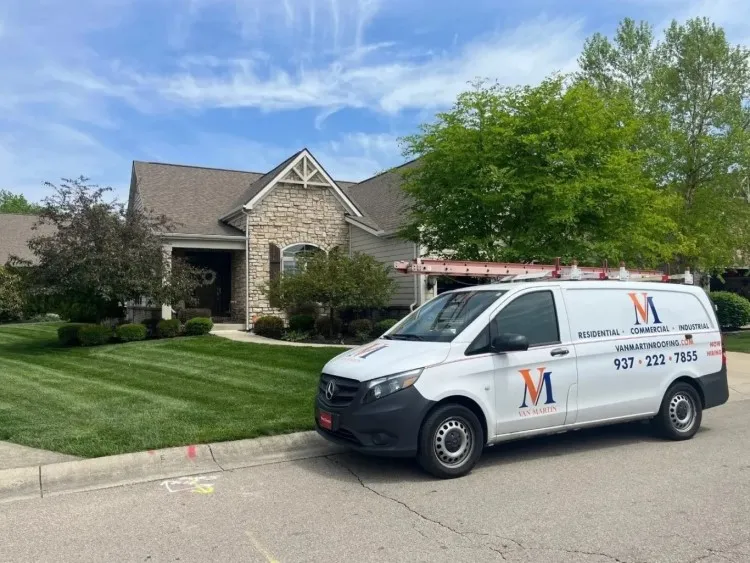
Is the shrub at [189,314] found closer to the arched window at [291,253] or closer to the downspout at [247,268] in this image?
the downspout at [247,268]

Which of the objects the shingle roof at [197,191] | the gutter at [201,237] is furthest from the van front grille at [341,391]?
the gutter at [201,237]

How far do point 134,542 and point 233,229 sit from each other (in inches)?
718

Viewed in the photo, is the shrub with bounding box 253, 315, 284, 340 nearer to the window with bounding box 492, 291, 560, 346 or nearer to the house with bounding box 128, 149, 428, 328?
the house with bounding box 128, 149, 428, 328

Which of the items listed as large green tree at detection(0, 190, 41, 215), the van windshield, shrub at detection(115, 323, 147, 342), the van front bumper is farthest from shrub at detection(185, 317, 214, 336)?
large green tree at detection(0, 190, 41, 215)

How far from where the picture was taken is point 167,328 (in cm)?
1828

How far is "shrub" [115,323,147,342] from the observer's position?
1781 centimetres

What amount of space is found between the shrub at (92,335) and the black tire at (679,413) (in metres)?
14.5

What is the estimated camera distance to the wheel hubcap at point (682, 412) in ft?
24.5

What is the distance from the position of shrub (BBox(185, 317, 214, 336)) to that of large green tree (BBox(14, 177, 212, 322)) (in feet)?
4.54

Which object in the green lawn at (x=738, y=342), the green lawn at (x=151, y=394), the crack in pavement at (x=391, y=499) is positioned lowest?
the crack in pavement at (x=391, y=499)

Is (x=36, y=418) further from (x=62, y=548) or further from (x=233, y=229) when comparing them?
(x=233, y=229)

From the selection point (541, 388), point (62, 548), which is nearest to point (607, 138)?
point (541, 388)

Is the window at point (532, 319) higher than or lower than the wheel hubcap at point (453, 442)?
higher

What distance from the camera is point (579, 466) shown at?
6320 mm
